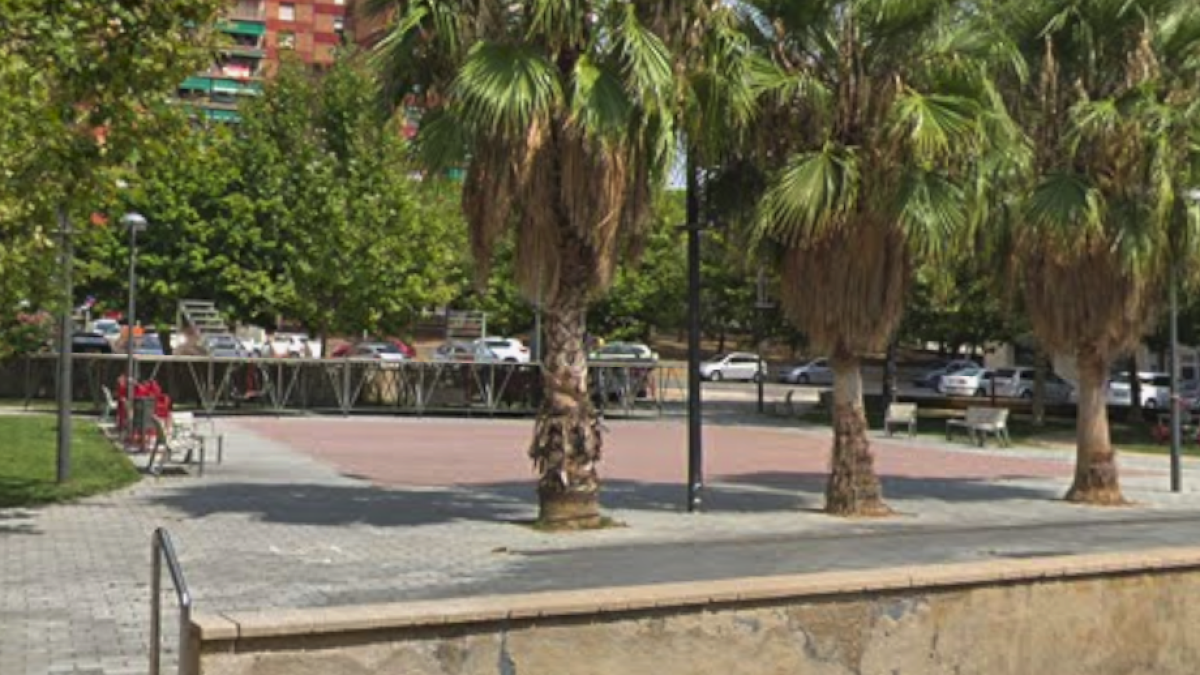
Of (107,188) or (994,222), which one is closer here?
(107,188)

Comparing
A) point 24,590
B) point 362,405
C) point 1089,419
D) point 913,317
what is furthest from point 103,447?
point 913,317

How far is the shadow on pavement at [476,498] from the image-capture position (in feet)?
49.1

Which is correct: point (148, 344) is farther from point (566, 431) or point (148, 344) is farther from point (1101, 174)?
point (1101, 174)

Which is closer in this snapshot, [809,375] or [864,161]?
[864,161]

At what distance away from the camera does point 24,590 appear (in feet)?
32.6

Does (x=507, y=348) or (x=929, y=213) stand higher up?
(x=929, y=213)

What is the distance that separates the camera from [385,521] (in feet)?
47.5

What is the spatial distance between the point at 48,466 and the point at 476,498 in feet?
21.2

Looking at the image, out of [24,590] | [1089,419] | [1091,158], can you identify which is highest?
[1091,158]

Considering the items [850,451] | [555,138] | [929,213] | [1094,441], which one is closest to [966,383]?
[1094,441]

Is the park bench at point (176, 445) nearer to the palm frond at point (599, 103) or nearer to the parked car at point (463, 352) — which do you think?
the palm frond at point (599, 103)

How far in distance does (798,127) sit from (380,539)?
20.9 feet

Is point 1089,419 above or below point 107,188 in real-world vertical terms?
below

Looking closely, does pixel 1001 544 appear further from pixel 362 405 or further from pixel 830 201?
pixel 362 405
